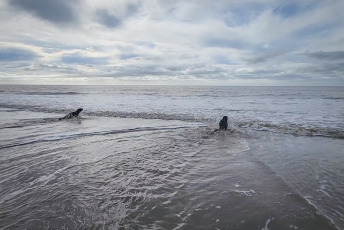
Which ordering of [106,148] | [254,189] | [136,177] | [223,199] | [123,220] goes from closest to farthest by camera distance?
[123,220]
[223,199]
[254,189]
[136,177]
[106,148]

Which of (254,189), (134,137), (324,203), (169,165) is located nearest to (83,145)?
(134,137)

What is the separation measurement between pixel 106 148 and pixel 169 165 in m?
2.81

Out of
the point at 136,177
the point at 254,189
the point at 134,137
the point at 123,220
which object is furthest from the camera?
the point at 134,137

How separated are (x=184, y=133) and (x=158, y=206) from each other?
23.1 feet

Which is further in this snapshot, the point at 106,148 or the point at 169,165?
the point at 106,148

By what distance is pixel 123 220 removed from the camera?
11.3 feet

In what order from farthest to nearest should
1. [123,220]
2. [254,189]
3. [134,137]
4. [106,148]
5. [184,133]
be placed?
[184,133]
[134,137]
[106,148]
[254,189]
[123,220]

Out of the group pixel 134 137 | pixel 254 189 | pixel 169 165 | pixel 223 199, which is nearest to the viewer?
pixel 223 199

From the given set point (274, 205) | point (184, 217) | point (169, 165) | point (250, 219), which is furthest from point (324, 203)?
point (169, 165)

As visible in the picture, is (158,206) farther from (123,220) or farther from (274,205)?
(274,205)

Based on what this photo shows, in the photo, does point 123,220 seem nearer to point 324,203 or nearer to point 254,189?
point 254,189

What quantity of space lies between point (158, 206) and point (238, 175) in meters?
2.36

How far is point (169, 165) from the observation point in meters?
6.15

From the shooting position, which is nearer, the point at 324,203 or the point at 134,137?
the point at 324,203
